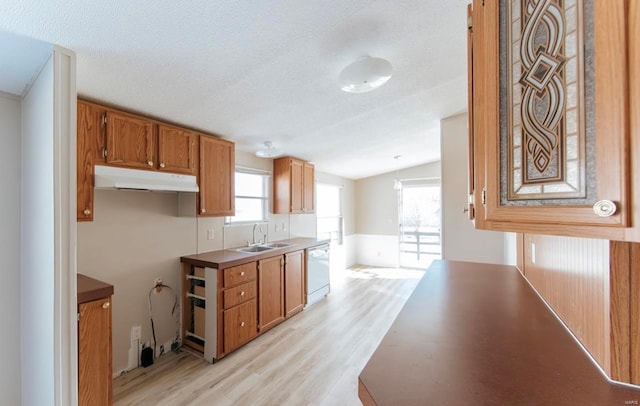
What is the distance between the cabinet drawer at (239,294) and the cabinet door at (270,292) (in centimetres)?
10

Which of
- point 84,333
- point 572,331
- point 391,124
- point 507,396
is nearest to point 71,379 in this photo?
point 84,333

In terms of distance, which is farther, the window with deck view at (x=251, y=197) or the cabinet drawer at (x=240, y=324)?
the window with deck view at (x=251, y=197)

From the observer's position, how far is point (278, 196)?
4117 mm

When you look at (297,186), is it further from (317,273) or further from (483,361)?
(483,361)

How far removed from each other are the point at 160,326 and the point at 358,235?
4.97 meters

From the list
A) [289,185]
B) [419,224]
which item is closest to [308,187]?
[289,185]

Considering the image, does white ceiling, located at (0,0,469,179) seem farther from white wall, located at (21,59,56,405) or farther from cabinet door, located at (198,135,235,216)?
white wall, located at (21,59,56,405)

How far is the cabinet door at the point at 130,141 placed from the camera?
1.99 m

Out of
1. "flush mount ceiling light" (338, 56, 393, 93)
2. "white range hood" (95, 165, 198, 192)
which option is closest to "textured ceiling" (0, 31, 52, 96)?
"white range hood" (95, 165, 198, 192)

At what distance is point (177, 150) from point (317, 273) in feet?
8.65

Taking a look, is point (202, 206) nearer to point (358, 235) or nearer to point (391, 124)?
point (391, 124)

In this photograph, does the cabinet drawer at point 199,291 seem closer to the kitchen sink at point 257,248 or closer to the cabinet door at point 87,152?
the kitchen sink at point 257,248

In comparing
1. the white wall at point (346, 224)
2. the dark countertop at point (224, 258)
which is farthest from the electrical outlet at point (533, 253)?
the white wall at point (346, 224)

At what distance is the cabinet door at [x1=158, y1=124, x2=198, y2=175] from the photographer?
7.73 feet
